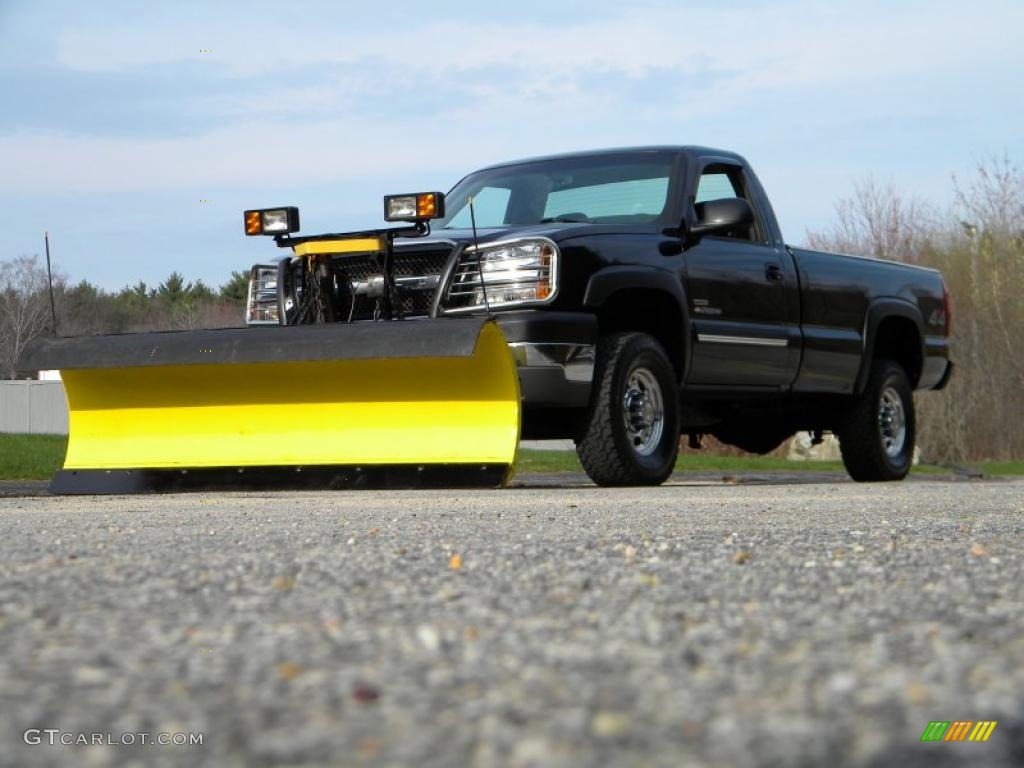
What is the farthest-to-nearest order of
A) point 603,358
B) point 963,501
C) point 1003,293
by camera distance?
point 1003,293 → point 603,358 → point 963,501

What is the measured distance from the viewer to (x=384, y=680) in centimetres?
243

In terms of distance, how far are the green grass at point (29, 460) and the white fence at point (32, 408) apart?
67.3 feet

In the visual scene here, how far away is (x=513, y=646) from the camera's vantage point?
8.93 feet

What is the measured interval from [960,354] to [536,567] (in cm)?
2505

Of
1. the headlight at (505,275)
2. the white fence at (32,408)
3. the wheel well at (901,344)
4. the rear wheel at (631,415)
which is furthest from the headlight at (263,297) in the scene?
the white fence at (32,408)

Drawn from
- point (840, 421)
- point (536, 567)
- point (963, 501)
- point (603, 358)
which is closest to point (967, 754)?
point (536, 567)

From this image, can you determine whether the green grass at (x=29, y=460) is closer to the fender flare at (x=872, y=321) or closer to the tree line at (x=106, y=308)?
the fender flare at (x=872, y=321)

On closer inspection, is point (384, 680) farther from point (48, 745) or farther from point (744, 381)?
point (744, 381)

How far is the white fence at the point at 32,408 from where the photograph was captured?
1588 inches

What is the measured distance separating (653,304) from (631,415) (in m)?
0.69

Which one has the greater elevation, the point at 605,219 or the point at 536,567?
the point at 605,219

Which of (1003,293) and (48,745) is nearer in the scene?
(48,745)

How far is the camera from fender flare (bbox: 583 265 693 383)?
8531 millimetres

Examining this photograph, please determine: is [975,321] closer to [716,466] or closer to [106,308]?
[716,466]
